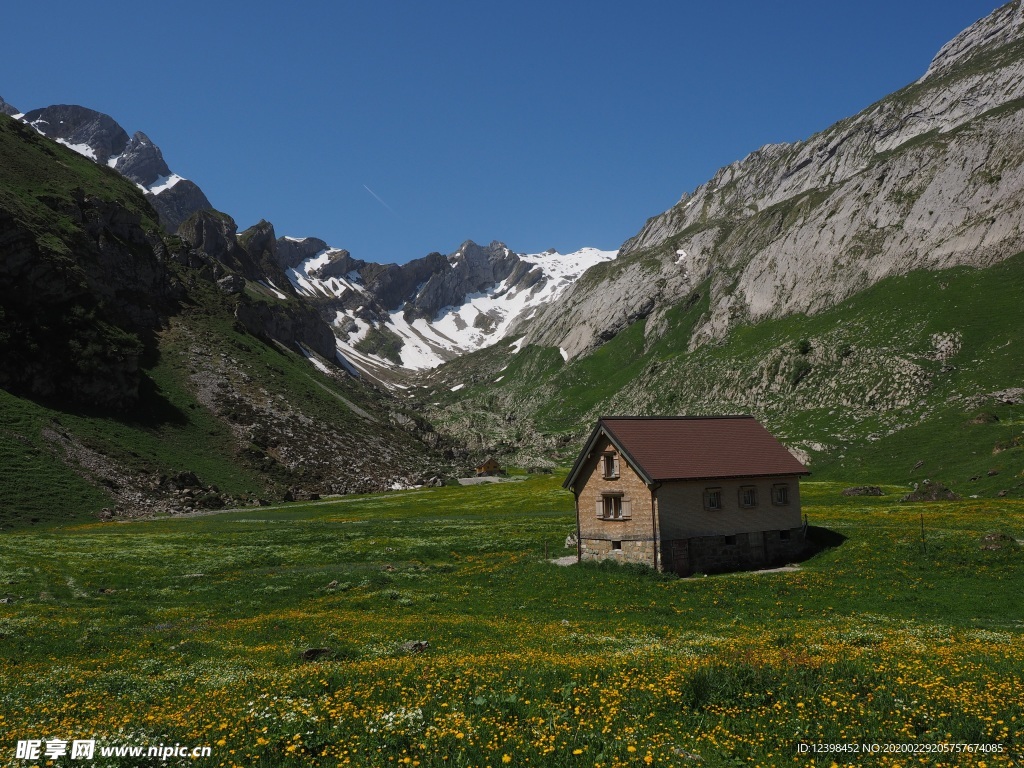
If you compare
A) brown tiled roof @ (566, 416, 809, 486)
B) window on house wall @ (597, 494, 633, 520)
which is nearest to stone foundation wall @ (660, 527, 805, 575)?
window on house wall @ (597, 494, 633, 520)

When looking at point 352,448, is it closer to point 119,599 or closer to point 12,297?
point 12,297

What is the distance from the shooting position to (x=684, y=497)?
4484 centimetres

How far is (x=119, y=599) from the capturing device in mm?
35844

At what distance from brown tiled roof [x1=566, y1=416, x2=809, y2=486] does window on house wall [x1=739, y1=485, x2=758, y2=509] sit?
1.21m

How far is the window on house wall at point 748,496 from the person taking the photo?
4731 cm

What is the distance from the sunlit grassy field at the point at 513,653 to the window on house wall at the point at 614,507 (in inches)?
171

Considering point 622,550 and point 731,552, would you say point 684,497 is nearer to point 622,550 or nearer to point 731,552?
point 731,552

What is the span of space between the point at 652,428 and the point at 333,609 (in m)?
27.7

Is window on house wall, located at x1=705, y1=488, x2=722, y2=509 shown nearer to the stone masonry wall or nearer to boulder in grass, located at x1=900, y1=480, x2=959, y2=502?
the stone masonry wall

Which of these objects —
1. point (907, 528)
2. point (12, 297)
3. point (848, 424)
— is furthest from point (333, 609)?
point (12, 297)

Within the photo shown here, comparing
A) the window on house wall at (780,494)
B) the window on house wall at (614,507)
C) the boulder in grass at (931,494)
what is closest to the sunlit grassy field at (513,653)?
the window on house wall at (614,507)

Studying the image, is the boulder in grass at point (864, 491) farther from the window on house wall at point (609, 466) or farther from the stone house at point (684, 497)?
the window on house wall at point (609, 466)

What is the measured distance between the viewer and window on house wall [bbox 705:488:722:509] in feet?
150

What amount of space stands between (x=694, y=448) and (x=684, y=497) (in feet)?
16.7
